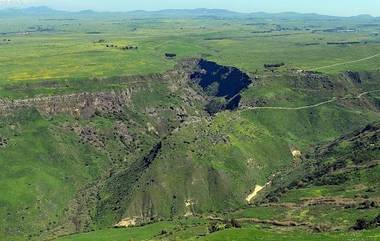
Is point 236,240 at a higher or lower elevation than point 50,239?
higher

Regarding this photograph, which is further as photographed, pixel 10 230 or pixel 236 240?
pixel 10 230

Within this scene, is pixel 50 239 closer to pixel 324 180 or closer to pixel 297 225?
pixel 297 225

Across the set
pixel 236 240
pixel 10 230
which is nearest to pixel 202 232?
pixel 236 240

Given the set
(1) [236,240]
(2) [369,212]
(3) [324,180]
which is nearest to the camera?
(1) [236,240]

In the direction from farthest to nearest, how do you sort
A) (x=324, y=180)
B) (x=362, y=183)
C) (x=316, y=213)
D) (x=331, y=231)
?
(x=324, y=180) < (x=362, y=183) < (x=316, y=213) < (x=331, y=231)

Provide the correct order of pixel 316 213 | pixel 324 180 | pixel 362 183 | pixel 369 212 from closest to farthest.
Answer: pixel 369 212 → pixel 316 213 → pixel 362 183 → pixel 324 180

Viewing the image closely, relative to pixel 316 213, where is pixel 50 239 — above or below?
below

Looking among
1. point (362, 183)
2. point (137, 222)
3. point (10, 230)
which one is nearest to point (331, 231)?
point (362, 183)

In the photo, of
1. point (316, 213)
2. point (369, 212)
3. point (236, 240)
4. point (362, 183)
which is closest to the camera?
point (236, 240)

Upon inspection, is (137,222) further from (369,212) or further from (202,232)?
(369,212)
